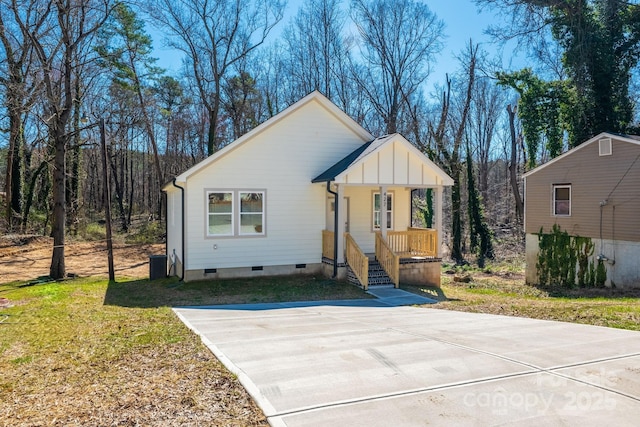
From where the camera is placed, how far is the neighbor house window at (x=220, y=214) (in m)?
13.6

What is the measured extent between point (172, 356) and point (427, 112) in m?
30.5

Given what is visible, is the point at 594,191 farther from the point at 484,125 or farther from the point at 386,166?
the point at 484,125

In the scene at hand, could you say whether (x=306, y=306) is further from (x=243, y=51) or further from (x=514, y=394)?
(x=243, y=51)

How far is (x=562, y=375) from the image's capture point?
4719 millimetres

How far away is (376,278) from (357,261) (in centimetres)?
79

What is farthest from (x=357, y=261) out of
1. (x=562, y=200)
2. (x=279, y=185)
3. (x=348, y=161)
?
(x=562, y=200)

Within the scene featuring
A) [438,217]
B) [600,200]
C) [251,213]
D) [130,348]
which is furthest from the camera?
[600,200]

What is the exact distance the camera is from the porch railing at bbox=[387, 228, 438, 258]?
48.4 ft

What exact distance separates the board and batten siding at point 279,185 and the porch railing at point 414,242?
2.55 m

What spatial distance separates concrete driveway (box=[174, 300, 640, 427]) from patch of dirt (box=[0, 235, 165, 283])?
41.8 feet

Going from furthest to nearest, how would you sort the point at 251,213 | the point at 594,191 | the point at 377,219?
the point at 594,191
the point at 377,219
the point at 251,213

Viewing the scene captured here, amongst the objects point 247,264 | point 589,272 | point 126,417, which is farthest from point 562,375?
point 589,272

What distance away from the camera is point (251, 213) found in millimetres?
14078

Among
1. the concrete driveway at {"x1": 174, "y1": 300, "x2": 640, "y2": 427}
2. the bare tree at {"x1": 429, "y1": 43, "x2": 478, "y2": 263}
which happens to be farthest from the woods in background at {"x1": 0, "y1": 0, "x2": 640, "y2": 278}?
the concrete driveway at {"x1": 174, "y1": 300, "x2": 640, "y2": 427}
